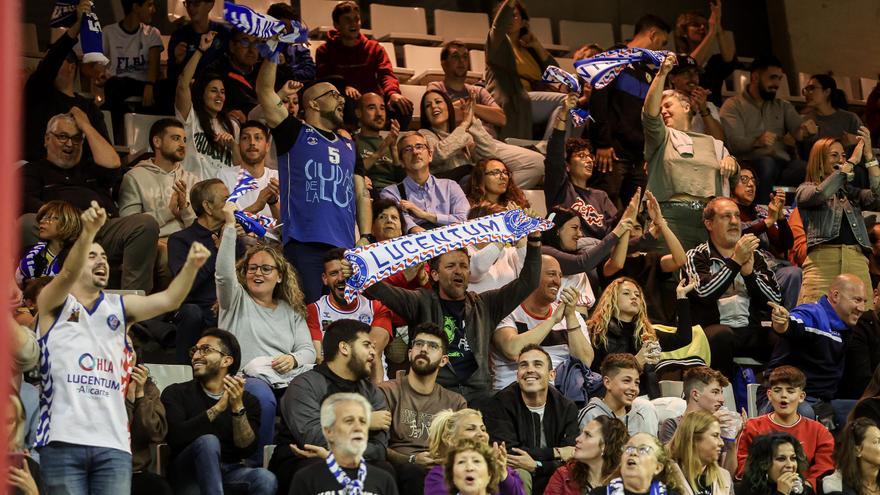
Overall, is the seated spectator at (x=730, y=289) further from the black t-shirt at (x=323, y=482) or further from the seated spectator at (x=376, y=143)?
the black t-shirt at (x=323, y=482)

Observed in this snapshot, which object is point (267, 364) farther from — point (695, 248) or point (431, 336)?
point (695, 248)

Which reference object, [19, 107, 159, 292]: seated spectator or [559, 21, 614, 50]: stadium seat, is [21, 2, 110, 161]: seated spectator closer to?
[19, 107, 159, 292]: seated spectator

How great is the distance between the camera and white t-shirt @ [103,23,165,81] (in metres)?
8.24

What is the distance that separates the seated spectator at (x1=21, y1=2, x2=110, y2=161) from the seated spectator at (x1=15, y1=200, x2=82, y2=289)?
1.40 m

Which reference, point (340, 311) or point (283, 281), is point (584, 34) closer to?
point (340, 311)

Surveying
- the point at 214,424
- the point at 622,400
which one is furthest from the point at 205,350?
the point at 622,400

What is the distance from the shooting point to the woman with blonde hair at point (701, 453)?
212 inches

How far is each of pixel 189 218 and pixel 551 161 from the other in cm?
238

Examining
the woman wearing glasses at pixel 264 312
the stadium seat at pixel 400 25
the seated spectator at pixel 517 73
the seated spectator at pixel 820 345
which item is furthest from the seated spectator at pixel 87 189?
the stadium seat at pixel 400 25

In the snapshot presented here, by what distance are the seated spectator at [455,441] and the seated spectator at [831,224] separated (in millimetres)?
3492

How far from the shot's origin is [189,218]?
6.64 m

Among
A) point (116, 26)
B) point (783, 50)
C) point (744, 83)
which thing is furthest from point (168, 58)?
point (783, 50)

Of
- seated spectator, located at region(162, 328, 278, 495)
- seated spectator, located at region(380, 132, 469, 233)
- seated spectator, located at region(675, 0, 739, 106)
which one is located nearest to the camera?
seated spectator, located at region(162, 328, 278, 495)

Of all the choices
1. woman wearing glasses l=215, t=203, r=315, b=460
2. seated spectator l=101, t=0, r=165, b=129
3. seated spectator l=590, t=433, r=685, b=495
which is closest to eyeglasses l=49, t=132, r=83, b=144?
woman wearing glasses l=215, t=203, r=315, b=460
